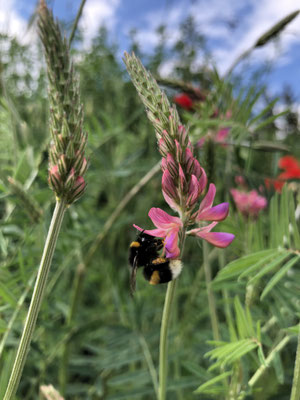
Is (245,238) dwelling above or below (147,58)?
below

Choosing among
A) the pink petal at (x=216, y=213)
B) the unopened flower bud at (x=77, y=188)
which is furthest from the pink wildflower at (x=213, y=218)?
the unopened flower bud at (x=77, y=188)

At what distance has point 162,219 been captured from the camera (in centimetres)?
37

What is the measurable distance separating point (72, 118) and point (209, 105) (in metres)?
0.55

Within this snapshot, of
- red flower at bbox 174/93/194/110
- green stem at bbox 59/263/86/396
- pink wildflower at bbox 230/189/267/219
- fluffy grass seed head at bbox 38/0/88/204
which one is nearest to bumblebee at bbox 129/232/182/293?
fluffy grass seed head at bbox 38/0/88/204

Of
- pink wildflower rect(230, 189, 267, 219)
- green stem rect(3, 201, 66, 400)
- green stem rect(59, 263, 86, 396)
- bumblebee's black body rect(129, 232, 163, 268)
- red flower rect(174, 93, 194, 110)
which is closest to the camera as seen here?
green stem rect(3, 201, 66, 400)

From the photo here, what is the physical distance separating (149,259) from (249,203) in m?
0.50

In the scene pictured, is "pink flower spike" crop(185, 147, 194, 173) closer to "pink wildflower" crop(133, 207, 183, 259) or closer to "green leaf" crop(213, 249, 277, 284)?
"pink wildflower" crop(133, 207, 183, 259)

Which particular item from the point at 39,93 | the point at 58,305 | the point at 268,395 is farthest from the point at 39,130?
the point at 268,395

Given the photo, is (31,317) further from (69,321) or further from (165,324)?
(69,321)

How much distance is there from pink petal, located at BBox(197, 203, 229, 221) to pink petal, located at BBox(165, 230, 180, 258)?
32 mm

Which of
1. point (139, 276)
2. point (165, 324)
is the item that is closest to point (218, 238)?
point (165, 324)

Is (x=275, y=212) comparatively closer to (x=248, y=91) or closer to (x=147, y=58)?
(x=248, y=91)

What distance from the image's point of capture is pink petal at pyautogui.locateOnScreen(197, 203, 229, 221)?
0.38 meters

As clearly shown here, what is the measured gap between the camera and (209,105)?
34.3 inches
